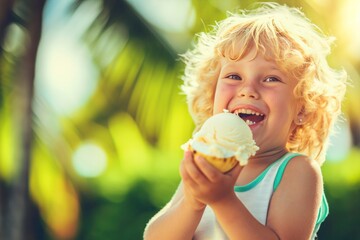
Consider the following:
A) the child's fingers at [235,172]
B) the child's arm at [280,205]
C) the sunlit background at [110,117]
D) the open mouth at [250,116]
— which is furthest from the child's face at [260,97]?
the sunlit background at [110,117]

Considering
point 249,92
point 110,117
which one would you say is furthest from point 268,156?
point 110,117

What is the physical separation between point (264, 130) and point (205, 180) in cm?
39

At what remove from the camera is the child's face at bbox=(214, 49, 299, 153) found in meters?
2.47

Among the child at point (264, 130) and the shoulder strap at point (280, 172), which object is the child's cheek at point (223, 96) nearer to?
the child at point (264, 130)

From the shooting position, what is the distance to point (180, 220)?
2322 millimetres

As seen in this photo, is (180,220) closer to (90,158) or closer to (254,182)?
(254,182)

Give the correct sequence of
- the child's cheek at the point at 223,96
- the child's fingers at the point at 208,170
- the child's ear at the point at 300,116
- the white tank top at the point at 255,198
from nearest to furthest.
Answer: the child's fingers at the point at 208,170 < the white tank top at the point at 255,198 < the child's cheek at the point at 223,96 < the child's ear at the point at 300,116

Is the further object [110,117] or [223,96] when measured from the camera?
[110,117]

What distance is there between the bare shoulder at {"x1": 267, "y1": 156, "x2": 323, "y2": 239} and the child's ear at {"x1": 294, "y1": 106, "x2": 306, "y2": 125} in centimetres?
30

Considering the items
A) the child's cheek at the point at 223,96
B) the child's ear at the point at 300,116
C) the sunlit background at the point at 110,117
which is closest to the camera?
the child's cheek at the point at 223,96

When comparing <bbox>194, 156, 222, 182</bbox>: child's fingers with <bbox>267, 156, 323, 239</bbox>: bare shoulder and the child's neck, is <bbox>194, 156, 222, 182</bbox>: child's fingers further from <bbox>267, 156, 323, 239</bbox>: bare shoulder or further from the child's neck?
the child's neck

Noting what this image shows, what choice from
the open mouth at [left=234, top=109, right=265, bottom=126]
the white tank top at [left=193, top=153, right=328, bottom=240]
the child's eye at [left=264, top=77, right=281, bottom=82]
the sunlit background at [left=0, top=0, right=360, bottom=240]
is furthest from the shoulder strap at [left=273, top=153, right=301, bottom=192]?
the sunlit background at [left=0, top=0, right=360, bottom=240]

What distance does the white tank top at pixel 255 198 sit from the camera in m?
2.39

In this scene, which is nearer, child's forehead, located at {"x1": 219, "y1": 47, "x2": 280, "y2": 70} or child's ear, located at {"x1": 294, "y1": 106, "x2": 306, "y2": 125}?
child's forehead, located at {"x1": 219, "y1": 47, "x2": 280, "y2": 70}
